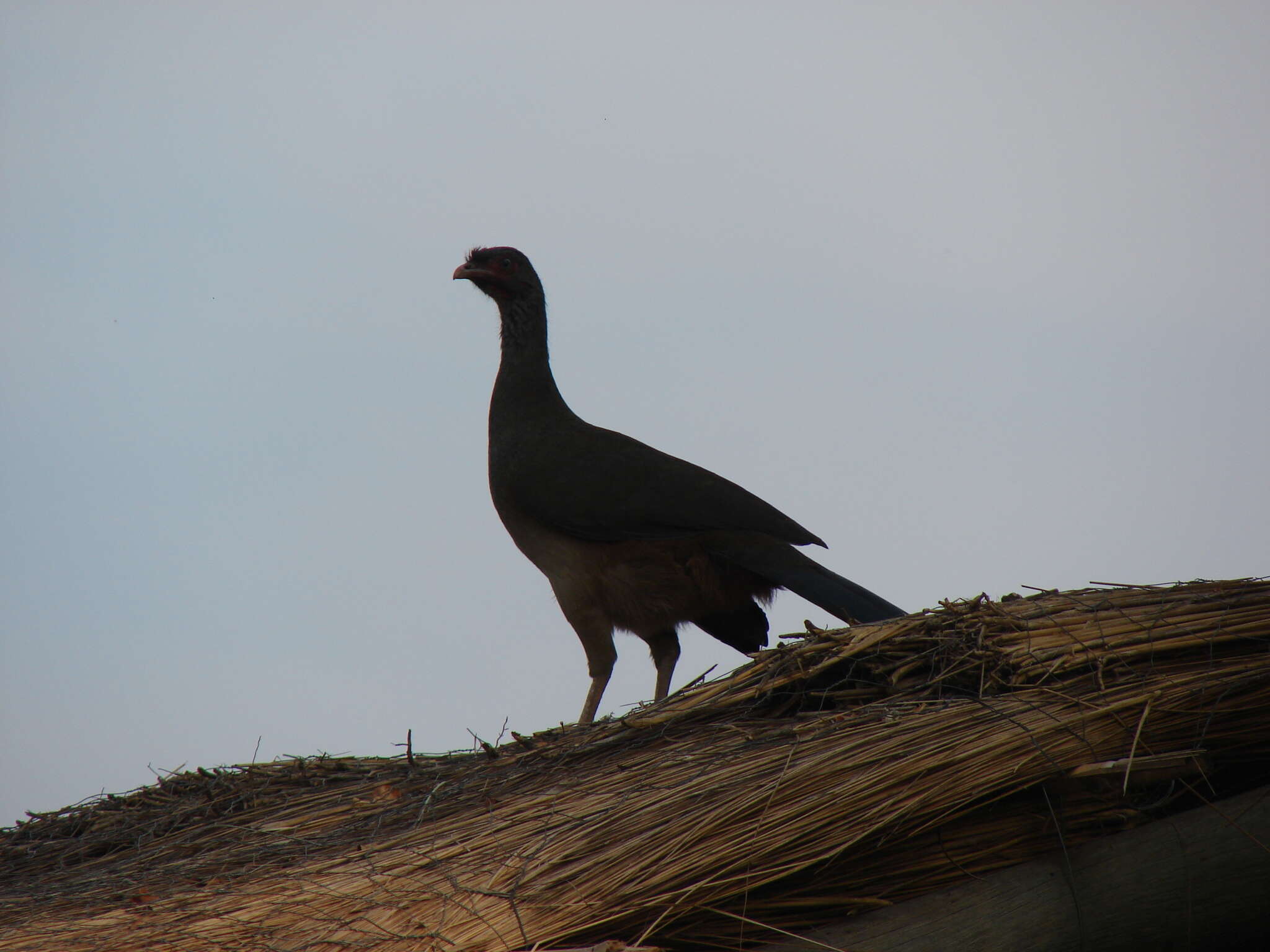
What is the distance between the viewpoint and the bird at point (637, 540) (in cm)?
537

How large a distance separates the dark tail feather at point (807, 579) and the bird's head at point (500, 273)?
6.51 feet

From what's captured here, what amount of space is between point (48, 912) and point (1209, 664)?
10.4 feet

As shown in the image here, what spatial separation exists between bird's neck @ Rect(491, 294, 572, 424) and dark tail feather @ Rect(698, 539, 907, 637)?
4.52ft

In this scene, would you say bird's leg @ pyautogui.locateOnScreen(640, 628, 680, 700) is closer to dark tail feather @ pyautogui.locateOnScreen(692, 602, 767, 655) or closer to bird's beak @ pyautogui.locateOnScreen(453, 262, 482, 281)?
dark tail feather @ pyautogui.locateOnScreen(692, 602, 767, 655)

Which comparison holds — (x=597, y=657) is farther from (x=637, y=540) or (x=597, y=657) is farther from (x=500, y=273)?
(x=500, y=273)

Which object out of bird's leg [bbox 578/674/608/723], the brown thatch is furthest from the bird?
the brown thatch

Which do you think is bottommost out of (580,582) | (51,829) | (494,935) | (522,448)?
(494,935)

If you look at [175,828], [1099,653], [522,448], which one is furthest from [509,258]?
[1099,653]

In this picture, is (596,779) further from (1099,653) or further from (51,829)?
(51,829)

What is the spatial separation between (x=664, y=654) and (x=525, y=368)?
1.67m

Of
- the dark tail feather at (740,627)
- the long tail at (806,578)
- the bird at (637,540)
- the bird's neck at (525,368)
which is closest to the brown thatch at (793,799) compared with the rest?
the long tail at (806,578)

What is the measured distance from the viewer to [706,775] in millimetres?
2834

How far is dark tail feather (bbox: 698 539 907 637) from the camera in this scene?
4.73 metres

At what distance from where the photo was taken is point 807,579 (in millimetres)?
4996
